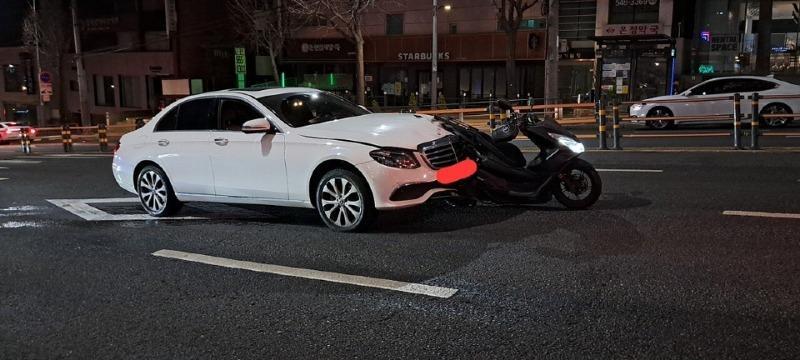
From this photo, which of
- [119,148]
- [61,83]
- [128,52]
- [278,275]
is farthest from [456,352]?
[61,83]

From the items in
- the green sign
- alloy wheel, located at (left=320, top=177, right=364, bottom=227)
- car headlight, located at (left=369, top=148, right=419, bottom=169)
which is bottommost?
alloy wheel, located at (left=320, top=177, right=364, bottom=227)

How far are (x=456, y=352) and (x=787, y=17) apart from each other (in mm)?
37228

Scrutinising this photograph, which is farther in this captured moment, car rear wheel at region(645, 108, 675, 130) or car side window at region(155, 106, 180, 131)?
car rear wheel at region(645, 108, 675, 130)

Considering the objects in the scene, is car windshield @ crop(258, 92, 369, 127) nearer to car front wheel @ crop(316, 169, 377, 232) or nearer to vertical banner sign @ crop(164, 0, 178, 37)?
car front wheel @ crop(316, 169, 377, 232)

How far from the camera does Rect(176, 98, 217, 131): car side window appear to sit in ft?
27.1

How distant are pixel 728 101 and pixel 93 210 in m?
16.6

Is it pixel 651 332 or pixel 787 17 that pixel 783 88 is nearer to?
pixel 651 332

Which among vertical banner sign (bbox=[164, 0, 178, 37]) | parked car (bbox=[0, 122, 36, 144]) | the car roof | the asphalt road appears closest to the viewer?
the asphalt road

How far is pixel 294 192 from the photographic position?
7.45 meters

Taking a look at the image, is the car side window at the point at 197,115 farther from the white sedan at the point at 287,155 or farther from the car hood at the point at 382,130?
the car hood at the point at 382,130

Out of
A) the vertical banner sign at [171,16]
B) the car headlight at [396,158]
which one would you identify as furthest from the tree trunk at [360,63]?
the car headlight at [396,158]

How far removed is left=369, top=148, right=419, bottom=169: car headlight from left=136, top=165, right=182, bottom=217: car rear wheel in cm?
330

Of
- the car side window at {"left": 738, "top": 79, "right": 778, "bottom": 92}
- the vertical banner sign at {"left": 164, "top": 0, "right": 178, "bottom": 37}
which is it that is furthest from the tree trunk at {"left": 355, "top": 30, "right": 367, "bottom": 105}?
the car side window at {"left": 738, "top": 79, "right": 778, "bottom": 92}

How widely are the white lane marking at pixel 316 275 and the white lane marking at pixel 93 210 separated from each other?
7.00 ft
